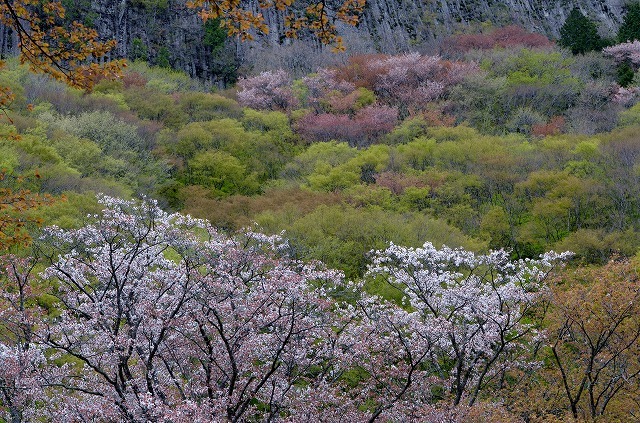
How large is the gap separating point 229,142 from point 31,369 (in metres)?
29.2

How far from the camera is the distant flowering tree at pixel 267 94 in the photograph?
49781 mm

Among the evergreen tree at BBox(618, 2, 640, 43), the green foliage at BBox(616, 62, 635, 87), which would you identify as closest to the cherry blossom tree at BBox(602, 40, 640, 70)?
the green foliage at BBox(616, 62, 635, 87)

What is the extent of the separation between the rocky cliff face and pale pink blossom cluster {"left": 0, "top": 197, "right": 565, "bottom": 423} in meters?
47.7

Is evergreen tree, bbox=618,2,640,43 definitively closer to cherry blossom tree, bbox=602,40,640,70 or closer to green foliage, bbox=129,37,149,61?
cherry blossom tree, bbox=602,40,640,70

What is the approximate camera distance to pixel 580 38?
54844mm

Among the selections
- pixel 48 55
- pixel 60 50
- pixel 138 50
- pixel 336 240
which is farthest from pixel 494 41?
pixel 48 55

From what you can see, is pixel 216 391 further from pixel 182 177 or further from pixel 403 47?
pixel 403 47

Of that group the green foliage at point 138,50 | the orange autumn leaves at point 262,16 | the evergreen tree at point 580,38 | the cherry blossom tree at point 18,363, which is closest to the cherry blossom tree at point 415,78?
the evergreen tree at point 580,38

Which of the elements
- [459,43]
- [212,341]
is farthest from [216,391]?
[459,43]

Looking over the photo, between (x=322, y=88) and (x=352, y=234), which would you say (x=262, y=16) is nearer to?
(x=352, y=234)

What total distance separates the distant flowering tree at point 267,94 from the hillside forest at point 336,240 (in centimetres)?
17

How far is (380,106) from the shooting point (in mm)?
47500

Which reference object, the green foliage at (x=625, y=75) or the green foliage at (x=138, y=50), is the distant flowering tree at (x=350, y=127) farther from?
the green foliage at (x=138, y=50)

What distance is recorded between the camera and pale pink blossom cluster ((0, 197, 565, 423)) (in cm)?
1039
